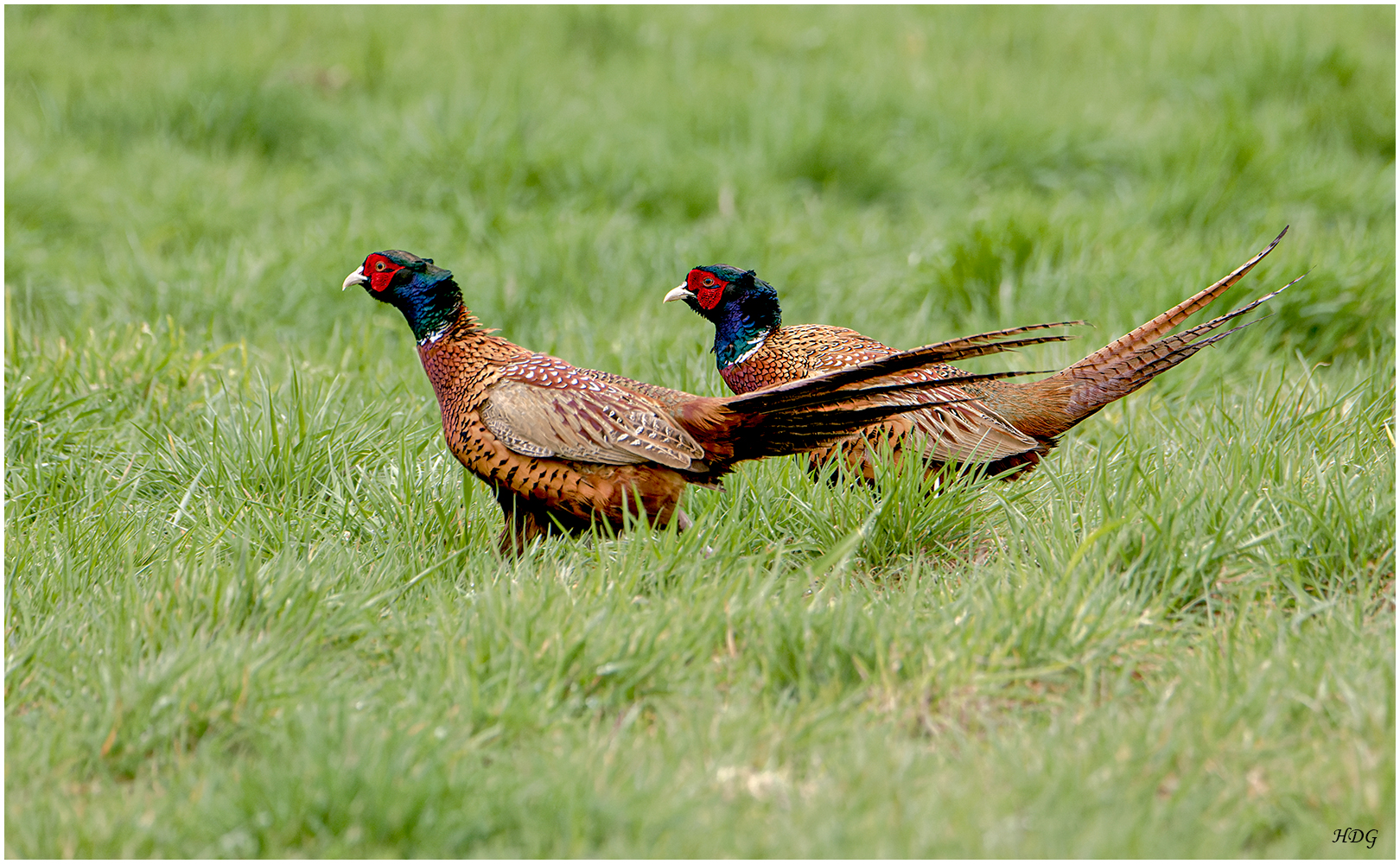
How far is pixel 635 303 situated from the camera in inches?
219

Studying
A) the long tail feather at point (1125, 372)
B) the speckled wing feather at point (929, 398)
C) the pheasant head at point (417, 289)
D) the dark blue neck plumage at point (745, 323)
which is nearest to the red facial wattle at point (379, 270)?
the pheasant head at point (417, 289)

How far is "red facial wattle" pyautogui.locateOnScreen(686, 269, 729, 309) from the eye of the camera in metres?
3.95

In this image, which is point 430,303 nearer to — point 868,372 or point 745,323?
point 745,323

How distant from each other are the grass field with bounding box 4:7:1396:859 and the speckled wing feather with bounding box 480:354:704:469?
209 mm

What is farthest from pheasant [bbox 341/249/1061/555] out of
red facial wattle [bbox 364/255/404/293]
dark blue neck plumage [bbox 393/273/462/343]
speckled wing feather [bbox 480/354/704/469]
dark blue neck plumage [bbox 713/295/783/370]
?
dark blue neck plumage [bbox 713/295/783/370]

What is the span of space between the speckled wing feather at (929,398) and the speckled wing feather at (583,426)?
22.3 inches

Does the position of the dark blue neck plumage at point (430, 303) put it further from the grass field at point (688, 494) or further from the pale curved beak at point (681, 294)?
the pale curved beak at point (681, 294)

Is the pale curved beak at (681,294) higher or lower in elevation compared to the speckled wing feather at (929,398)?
higher

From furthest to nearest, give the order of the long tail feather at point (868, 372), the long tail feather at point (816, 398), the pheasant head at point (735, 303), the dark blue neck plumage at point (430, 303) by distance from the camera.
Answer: the pheasant head at point (735, 303), the dark blue neck plumage at point (430, 303), the long tail feather at point (816, 398), the long tail feather at point (868, 372)

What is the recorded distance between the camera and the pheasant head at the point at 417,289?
12.0ft

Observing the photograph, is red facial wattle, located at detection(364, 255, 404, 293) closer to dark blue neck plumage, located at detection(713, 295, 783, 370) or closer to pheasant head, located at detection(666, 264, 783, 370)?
Result: pheasant head, located at detection(666, 264, 783, 370)

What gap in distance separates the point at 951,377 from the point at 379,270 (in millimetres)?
1632

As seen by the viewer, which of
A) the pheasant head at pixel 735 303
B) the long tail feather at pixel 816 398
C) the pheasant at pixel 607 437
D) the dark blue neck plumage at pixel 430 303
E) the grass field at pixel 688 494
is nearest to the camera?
the grass field at pixel 688 494

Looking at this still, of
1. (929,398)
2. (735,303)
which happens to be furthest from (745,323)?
(929,398)
